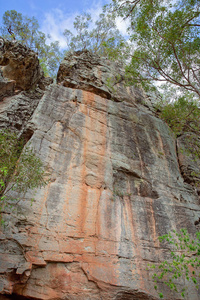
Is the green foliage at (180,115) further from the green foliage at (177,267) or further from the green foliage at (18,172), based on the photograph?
the green foliage at (18,172)

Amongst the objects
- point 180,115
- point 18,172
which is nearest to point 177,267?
point 18,172

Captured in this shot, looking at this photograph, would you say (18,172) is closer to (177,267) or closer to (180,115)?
(177,267)

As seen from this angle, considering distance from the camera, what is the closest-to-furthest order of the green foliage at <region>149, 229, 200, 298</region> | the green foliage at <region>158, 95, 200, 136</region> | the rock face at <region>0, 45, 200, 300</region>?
1. the rock face at <region>0, 45, 200, 300</region>
2. the green foliage at <region>149, 229, 200, 298</region>
3. the green foliage at <region>158, 95, 200, 136</region>

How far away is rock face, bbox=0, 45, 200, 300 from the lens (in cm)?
671

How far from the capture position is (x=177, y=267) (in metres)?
8.02

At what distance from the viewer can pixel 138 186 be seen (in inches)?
399

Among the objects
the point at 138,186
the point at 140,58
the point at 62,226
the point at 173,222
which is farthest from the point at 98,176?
the point at 140,58

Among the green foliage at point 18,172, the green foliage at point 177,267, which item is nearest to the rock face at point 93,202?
the green foliage at point 177,267

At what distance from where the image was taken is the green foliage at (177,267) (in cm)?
766

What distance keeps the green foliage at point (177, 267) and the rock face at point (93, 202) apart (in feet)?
1.02

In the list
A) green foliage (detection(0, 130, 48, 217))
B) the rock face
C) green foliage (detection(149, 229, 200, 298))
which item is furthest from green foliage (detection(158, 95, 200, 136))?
green foliage (detection(0, 130, 48, 217))

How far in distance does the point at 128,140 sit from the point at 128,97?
3993mm

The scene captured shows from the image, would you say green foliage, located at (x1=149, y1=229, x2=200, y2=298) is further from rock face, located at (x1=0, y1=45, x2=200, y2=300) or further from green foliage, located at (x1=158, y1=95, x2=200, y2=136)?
green foliage, located at (x1=158, y1=95, x2=200, y2=136)

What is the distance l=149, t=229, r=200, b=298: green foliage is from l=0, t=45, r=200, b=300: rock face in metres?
0.31
